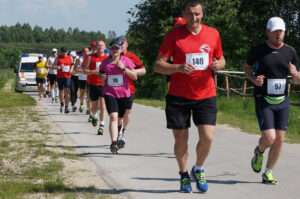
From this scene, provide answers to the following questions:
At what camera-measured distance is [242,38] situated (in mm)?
29688

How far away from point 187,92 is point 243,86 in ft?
38.0

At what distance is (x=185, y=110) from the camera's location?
5109mm

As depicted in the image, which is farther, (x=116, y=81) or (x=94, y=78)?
(x=94, y=78)

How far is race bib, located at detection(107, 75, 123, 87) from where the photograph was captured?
26.4 ft

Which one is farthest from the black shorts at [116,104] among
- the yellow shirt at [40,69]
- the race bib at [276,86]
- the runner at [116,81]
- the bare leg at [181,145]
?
the yellow shirt at [40,69]

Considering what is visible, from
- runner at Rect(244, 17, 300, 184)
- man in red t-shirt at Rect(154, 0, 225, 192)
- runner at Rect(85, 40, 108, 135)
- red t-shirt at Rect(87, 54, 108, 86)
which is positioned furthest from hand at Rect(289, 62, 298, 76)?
red t-shirt at Rect(87, 54, 108, 86)

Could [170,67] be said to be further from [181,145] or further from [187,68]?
[181,145]

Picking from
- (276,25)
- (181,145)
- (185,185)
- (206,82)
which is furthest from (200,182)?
(276,25)

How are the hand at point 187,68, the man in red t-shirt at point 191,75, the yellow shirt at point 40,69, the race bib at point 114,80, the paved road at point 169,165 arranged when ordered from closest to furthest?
the hand at point 187,68, the man in red t-shirt at point 191,75, the paved road at point 169,165, the race bib at point 114,80, the yellow shirt at point 40,69

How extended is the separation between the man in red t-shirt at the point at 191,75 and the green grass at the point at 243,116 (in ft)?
14.1

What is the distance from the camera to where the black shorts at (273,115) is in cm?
558

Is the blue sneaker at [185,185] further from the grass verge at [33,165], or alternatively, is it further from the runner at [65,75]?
the runner at [65,75]

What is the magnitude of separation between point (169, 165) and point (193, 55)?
245 centimetres

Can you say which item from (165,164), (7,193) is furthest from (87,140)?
(7,193)
